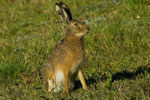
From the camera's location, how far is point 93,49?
26.9ft

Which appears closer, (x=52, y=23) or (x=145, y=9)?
(x=145, y=9)

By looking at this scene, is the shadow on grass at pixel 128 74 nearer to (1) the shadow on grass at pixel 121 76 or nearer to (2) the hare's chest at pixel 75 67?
(1) the shadow on grass at pixel 121 76

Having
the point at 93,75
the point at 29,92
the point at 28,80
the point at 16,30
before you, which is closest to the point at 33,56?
the point at 28,80

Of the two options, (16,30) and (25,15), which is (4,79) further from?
(25,15)

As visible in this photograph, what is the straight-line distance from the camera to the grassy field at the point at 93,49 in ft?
18.7

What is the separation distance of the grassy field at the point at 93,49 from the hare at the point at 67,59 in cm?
22

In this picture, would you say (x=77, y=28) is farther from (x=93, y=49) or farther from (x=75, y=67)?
(x=93, y=49)

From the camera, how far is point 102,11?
10758 mm

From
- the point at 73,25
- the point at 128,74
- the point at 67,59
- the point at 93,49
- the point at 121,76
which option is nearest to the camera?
the point at 67,59

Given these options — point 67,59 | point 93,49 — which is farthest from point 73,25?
point 93,49

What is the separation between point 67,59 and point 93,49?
2.43 meters

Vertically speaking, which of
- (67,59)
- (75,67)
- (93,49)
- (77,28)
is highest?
(77,28)

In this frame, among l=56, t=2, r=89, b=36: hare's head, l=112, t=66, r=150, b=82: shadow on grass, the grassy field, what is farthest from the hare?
l=112, t=66, r=150, b=82: shadow on grass

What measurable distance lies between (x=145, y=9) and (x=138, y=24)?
92cm
